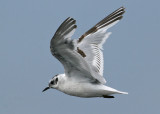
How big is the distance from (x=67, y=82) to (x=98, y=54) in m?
1.49

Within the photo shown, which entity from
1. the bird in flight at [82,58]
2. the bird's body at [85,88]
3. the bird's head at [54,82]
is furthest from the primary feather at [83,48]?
the bird's head at [54,82]

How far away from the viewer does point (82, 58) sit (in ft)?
26.3

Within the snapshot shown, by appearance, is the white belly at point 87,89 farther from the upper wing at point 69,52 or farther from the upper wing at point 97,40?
the upper wing at point 97,40

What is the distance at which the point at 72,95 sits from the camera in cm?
912

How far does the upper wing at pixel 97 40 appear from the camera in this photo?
9898 millimetres

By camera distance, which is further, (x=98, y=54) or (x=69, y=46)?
(x=98, y=54)

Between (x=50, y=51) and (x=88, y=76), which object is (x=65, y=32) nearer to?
(x=50, y=51)

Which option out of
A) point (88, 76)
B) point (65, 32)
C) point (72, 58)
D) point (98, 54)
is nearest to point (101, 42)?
point (98, 54)

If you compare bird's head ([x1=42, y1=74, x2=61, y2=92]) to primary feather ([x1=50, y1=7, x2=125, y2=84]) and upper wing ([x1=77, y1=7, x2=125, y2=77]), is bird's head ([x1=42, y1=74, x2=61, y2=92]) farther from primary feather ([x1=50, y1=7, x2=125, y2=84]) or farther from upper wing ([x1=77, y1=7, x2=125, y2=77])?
upper wing ([x1=77, y1=7, x2=125, y2=77])

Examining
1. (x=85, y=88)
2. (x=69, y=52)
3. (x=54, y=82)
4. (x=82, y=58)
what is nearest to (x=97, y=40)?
(x=54, y=82)

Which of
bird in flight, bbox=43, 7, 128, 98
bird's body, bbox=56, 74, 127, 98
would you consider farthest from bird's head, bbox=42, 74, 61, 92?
bird's body, bbox=56, 74, 127, 98

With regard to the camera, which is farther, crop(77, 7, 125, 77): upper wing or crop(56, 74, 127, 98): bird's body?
crop(77, 7, 125, 77): upper wing

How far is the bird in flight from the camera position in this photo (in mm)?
7391

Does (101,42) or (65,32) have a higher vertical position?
(101,42)
